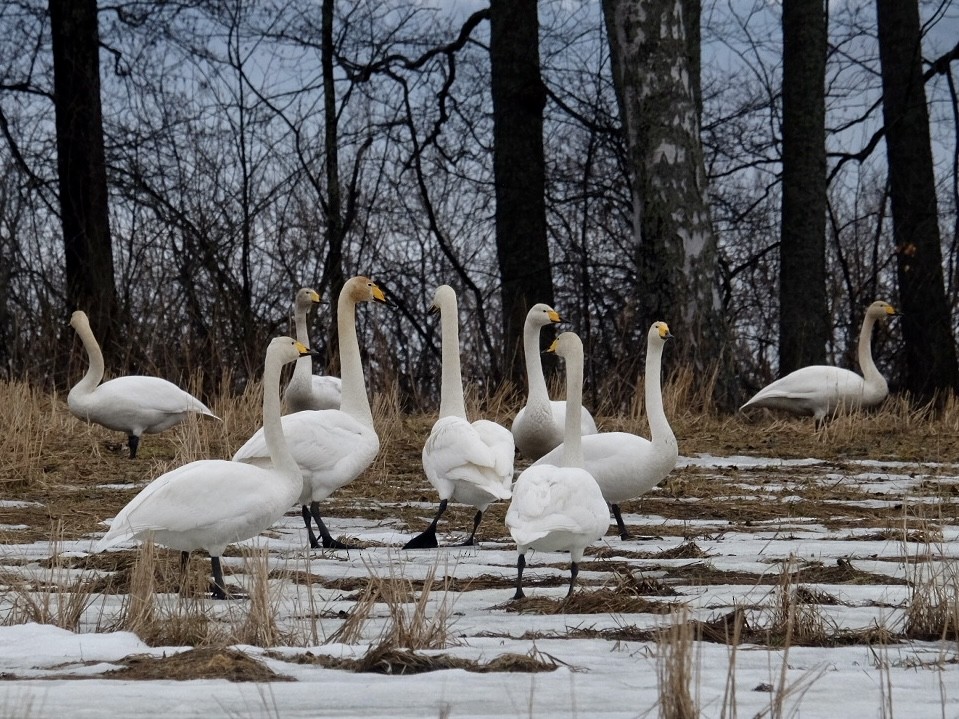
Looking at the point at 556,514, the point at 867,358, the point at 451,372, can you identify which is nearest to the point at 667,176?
the point at 867,358

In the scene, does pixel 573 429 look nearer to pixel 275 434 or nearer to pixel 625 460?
pixel 625 460

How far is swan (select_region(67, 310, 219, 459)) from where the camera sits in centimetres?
1040

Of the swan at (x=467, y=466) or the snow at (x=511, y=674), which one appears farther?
the swan at (x=467, y=466)

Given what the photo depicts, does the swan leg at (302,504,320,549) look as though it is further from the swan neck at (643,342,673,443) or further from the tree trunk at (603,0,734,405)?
the tree trunk at (603,0,734,405)

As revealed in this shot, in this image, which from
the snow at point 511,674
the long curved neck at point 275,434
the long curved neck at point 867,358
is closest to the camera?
the snow at point 511,674

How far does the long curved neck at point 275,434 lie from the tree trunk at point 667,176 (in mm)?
7565

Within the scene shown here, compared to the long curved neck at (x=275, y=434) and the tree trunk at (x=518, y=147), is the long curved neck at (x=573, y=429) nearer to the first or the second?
the long curved neck at (x=275, y=434)

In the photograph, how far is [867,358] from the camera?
14.6 metres

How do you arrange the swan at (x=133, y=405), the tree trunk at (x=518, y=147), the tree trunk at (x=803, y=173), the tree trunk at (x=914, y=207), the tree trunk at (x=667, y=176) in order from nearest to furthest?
1. the swan at (x=133, y=405)
2. the tree trunk at (x=667, y=176)
3. the tree trunk at (x=803, y=173)
4. the tree trunk at (x=518, y=147)
5. the tree trunk at (x=914, y=207)

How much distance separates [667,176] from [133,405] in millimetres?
5664

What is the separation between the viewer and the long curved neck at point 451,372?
7895 millimetres

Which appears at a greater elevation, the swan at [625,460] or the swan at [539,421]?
the swan at [539,421]

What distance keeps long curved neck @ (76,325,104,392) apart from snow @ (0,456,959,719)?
536cm

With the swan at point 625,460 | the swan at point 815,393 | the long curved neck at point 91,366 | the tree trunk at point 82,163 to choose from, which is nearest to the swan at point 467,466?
the swan at point 625,460
